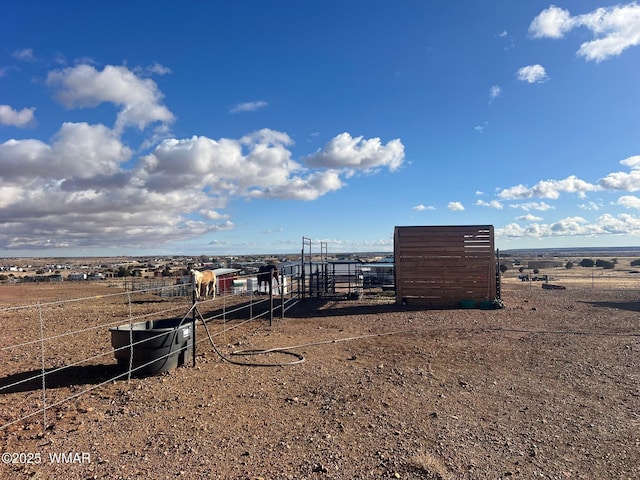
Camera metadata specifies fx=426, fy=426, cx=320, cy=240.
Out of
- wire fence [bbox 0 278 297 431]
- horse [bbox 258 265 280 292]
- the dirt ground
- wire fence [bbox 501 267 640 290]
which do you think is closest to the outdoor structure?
horse [bbox 258 265 280 292]

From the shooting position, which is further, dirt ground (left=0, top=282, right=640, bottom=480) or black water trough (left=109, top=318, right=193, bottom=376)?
black water trough (left=109, top=318, right=193, bottom=376)

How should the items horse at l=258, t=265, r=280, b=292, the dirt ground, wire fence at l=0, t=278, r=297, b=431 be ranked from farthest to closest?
horse at l=258, t=265, r=280, b=292, wire fence at l=0, t=278, r=297, b=431, the dirt ground

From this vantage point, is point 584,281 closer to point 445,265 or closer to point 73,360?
point 445,265

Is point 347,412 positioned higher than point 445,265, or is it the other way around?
point 445,265

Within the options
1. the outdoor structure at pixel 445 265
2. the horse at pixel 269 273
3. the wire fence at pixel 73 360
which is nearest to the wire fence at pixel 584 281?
the outdoor structure at pixel 445 265

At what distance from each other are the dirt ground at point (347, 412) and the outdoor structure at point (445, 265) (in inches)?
225

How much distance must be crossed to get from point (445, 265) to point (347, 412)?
11.5m

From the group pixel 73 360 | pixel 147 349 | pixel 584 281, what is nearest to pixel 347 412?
pixel 147 349

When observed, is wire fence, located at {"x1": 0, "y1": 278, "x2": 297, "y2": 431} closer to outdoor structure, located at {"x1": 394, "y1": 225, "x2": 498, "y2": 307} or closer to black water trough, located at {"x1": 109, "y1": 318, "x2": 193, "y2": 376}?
black water trough, located at {"x1": 109, "y1": 318, "x2": 193, "y2": 376}

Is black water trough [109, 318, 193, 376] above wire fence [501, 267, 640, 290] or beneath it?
A: above

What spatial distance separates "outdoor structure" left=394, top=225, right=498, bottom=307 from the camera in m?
15.3

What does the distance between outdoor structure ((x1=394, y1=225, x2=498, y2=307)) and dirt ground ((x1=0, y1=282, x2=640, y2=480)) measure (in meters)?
5.72

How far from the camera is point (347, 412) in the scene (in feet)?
16.3

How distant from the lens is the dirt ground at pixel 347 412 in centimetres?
374
